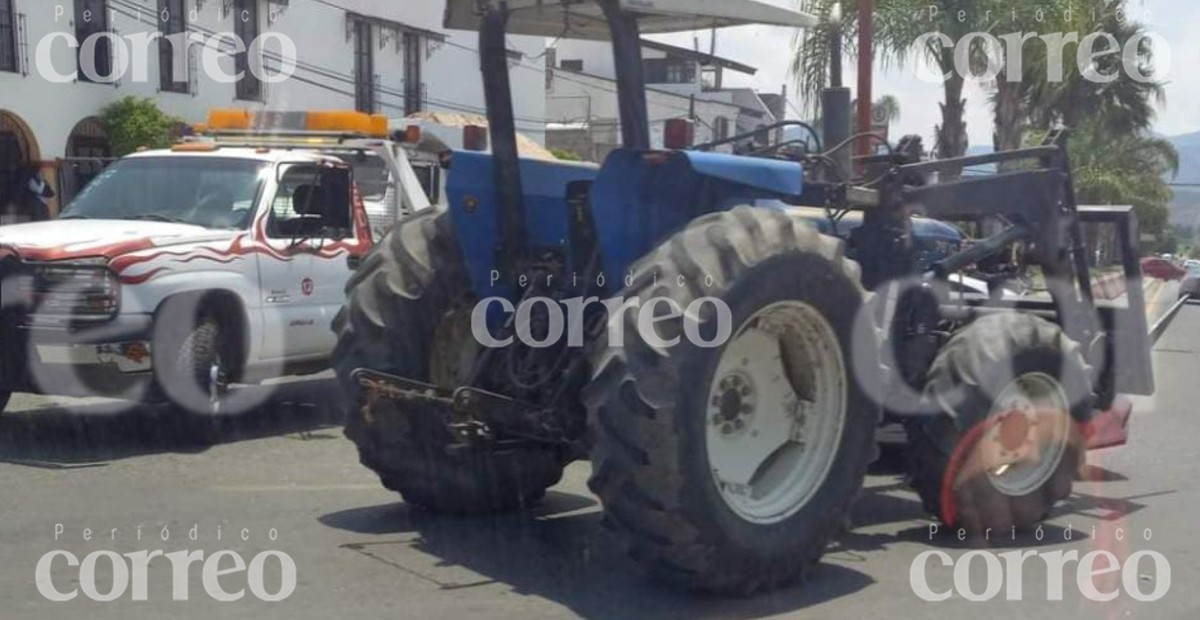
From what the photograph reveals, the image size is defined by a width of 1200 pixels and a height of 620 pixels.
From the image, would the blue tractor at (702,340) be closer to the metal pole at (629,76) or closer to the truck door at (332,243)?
the metal pole at (629,76)

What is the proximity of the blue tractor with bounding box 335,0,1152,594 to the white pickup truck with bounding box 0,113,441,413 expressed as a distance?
255 centimetres

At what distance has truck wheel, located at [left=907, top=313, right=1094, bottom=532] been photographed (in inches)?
272

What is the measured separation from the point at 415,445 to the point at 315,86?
2349cm

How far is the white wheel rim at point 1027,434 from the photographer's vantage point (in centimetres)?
708

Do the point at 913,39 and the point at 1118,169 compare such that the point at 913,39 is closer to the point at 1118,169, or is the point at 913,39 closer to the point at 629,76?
the point at 629,76

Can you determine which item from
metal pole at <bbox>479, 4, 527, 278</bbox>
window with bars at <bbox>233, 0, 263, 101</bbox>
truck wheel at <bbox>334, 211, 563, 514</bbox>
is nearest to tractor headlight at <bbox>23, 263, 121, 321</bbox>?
truck wheel at <bbox>334, 211, 563, 514</bbox>

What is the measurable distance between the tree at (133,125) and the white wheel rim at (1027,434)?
1940 cm

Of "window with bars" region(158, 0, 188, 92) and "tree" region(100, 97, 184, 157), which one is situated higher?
"window with bars" region(158, 0, 188, 92)

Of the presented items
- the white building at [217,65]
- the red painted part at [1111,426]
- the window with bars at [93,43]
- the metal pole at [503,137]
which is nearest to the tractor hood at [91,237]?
the metal pole at [503,137]

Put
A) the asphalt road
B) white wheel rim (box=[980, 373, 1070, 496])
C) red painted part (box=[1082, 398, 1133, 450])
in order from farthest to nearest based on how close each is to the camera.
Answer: red painted part (box=[1082, 398, 1133, 450])
white wheel rim (box=[980, 373, 1070, 496])
the asphalt road

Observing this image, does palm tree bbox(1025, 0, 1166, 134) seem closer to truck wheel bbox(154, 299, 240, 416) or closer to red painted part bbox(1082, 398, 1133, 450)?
red painted part bbox(1082, 398, 1133, 450)

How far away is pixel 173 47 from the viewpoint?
2600 cm

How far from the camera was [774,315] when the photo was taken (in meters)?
6.06

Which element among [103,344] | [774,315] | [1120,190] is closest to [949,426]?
[774,315]
